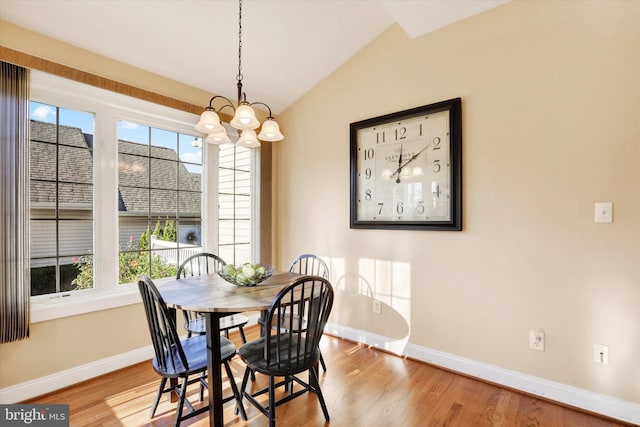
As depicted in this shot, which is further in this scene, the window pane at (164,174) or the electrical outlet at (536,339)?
the window pane at (164,174)

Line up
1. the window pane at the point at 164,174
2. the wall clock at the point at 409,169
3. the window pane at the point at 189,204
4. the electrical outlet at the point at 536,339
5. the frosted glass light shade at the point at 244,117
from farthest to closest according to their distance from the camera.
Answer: the window pane at the point at 189,204 → the window pane at the point at 164,174 → the wall clock at the point at 409,169 → the electrical outlet at the point at 536,339 → the frosted glass light shade at the point at 244,117

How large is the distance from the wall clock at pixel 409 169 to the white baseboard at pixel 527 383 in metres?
1.07

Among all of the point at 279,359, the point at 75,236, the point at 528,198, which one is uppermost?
the point at 528,198

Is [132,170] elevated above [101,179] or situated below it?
above

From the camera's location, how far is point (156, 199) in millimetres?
2910

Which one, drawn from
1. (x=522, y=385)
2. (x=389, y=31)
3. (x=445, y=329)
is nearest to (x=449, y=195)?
(x=445, y=329)

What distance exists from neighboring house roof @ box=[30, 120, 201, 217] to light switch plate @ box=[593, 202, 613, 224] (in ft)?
10.8

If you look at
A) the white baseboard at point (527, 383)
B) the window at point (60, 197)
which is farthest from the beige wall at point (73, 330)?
the white baseboard at point (527, 383)

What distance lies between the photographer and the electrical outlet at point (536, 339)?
7.21 ft

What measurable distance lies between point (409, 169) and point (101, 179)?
2594mm

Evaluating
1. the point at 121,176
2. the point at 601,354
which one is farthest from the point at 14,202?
the point at 601,354

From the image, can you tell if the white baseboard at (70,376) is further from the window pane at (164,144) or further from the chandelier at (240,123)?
the chandelier at (240,123)

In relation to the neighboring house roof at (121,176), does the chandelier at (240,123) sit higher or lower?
higher

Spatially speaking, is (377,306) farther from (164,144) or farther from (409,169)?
(164,144)
